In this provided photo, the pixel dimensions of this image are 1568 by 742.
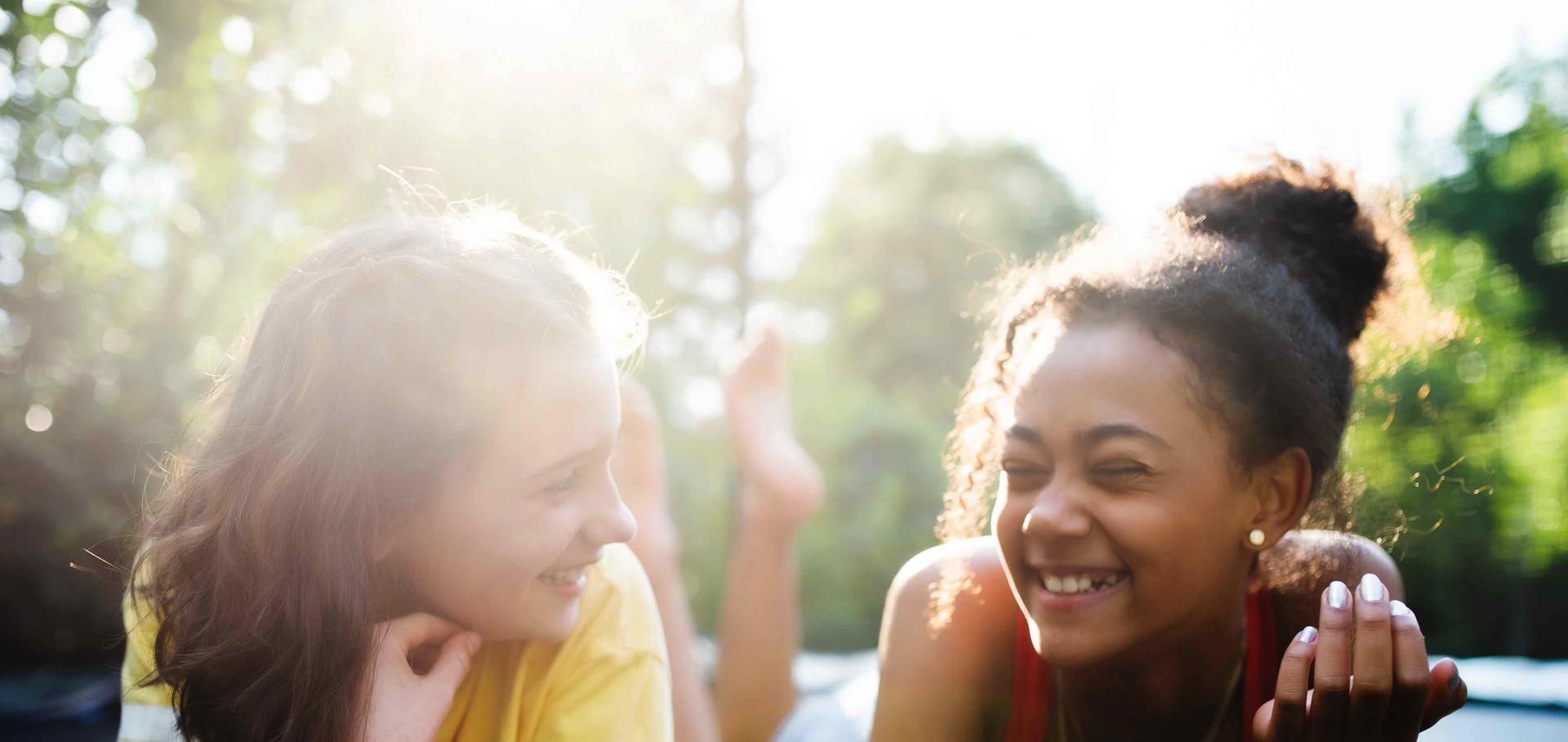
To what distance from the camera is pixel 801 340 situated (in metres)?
5.52

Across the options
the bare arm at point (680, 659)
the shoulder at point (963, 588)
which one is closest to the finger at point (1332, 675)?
the shoulder at point (963, 588)

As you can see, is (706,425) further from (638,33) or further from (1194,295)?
(1194,295)

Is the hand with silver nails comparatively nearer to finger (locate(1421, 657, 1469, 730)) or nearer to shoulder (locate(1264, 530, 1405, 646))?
finger (locate(1421, 657, 1469, 730))

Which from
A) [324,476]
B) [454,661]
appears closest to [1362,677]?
[454,661]

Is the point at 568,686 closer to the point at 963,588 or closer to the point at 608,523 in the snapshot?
the point at 608,523

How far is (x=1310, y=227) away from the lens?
4.09ft

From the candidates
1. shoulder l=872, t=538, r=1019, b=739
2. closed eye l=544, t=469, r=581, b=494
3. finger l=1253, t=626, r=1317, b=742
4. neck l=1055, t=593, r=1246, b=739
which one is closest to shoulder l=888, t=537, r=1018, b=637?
shoulder l=872, t=538, r=1019, b=739

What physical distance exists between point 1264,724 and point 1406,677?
15 centimetres

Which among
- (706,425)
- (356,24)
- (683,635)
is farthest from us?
(706,425)

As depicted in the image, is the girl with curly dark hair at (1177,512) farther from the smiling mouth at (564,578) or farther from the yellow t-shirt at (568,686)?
the smiling mouth at (564,578)

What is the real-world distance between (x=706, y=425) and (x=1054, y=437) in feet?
12.5

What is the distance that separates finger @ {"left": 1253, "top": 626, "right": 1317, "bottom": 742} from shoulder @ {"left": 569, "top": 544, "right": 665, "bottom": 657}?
72 centimetres

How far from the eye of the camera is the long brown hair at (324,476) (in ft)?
3.45

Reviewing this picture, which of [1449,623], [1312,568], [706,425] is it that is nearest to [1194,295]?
[1312,568]
